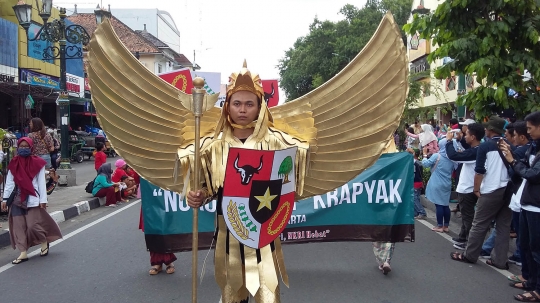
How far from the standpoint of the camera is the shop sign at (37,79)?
20.0 m

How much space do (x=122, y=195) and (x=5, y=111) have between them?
13.4 meters

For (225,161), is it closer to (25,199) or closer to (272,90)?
(25,199)

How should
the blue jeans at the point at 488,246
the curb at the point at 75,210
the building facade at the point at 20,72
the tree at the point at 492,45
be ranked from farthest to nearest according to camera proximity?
the building facade at the point at 20,72
the curb at the point at 75,210
the tree at the point at 492,45
the blue jeans at the point at 488,246

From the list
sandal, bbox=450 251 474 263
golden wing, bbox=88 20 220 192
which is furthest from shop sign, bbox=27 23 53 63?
golden wing, bbox=88 20 220 192

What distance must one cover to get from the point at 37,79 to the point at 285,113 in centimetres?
2063

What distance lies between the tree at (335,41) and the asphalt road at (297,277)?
37381 millimetres

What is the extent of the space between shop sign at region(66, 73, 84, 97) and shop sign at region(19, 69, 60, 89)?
1.16 meters

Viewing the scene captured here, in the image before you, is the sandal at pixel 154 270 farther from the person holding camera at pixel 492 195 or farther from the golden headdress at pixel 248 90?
the person holding camera at pixel 492 195

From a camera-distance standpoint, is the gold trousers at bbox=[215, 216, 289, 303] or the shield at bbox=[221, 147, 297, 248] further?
the gold trousers at bbox=[215, 216, 289, 303]

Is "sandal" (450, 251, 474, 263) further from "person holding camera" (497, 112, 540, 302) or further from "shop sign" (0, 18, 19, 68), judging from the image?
"shop sign" (0, 18, 19, 68)

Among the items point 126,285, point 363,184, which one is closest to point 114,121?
point 126,285

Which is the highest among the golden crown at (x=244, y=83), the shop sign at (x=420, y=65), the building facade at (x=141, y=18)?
the building facade at (x=141, y=18)

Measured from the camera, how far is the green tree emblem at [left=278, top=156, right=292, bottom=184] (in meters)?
2.73

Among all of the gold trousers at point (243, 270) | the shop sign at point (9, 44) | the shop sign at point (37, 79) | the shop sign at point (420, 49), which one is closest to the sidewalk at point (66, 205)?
the gold trousers at point (243, 270)
